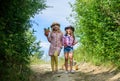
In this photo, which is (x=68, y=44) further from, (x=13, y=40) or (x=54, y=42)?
(x=13, y=40)

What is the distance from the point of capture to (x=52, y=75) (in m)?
13.2

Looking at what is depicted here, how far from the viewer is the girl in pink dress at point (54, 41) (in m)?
14.1

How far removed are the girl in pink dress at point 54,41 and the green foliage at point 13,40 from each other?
2800mm

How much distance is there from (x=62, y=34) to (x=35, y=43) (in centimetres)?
344

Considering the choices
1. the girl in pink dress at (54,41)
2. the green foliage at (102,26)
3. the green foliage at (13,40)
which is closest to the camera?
the green foliage at (13,40)

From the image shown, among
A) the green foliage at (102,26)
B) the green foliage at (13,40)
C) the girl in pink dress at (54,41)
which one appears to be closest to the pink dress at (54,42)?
the girl in pink dress at (54,41)

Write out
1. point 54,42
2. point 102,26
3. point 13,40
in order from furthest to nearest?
point 54,42
point 102,26
point 13,40

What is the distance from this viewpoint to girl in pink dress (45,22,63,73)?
14117 mm

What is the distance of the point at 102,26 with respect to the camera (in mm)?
13336

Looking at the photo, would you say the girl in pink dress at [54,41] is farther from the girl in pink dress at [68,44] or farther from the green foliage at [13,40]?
the green foliage at [13,40]

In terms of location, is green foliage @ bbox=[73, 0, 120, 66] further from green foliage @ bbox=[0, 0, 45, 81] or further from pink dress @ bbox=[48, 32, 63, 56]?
green foliage @ bbox=[0, 0, 45, 81]

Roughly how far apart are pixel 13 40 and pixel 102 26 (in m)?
4.59

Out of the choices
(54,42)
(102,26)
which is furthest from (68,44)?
(102,26)

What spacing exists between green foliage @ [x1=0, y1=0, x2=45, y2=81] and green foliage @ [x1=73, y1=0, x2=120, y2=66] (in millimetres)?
2650
